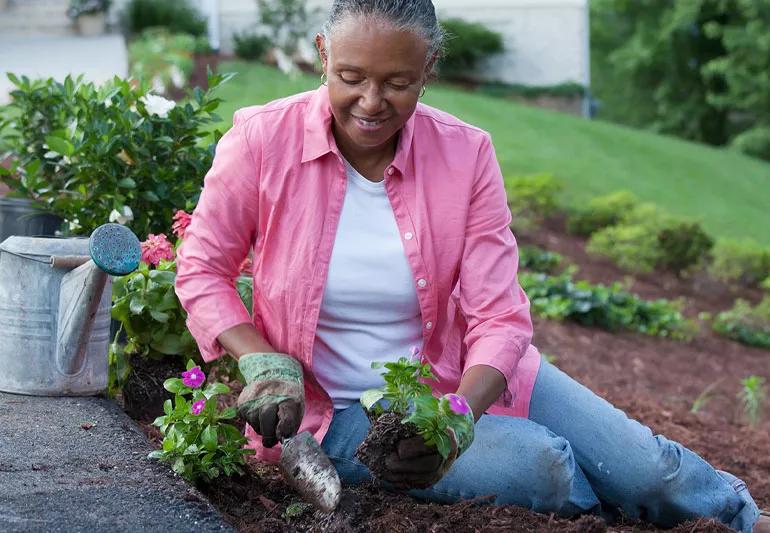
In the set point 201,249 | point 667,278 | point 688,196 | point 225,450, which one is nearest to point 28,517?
point 225,450

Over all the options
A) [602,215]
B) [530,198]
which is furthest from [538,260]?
[602,215]

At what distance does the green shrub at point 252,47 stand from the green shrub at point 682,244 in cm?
1039

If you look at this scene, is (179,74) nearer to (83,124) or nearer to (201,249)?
(83,124)

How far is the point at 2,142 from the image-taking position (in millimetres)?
4629

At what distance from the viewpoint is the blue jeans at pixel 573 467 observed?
109 inches

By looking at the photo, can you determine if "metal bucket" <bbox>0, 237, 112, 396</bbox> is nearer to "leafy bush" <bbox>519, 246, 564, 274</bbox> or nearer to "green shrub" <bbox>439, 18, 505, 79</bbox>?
"leafy bush" <bbox>519, 246, 564, 274</bbox>

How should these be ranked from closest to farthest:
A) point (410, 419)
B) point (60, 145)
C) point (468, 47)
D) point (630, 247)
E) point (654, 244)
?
point (410, 419) < point (60, 145) < point (630, 247) < point (654, 244) < point (468, 47)

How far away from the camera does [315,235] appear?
2.75 meters

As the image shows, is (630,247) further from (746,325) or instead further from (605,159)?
(605,159)

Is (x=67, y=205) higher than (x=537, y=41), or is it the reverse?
(x=67, y=205)

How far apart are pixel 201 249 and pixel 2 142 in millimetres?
2273

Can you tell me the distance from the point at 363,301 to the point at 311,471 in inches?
19.5

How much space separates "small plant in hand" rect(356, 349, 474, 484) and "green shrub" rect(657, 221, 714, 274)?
744 cm

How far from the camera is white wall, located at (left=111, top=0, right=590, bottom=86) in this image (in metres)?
20.2
